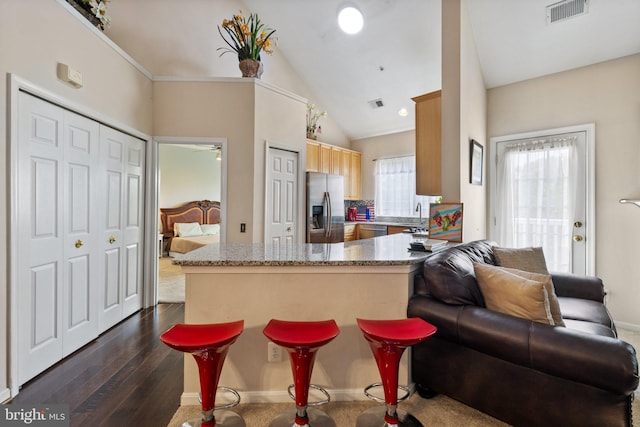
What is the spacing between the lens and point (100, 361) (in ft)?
7.77

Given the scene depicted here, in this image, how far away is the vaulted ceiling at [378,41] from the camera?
296 centimetres

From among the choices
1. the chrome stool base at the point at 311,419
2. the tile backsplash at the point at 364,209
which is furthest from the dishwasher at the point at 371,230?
the chrome stool base at the point at 311,419

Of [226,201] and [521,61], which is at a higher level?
[521,61]

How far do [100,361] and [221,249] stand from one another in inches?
54.8

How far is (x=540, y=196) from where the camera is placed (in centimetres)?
359

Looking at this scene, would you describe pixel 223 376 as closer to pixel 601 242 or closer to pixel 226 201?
pixel 226 201

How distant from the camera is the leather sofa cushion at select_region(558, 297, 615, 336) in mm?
2050

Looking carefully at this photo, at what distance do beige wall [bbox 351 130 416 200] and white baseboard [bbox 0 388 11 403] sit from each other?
18.1 ft

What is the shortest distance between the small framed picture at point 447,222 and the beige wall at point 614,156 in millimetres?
2032

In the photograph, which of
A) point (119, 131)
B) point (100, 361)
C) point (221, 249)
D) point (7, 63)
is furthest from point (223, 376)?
point (119, 131)

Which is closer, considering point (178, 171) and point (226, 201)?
point (226, 201)

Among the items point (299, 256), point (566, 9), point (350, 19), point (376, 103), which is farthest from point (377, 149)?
point (299, 256)

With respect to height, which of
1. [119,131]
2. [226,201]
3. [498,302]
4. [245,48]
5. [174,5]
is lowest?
[498,302]

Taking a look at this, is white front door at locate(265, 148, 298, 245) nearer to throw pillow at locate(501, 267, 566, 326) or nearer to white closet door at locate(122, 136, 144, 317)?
white closet door at locate(122, 136, 144, 317)
